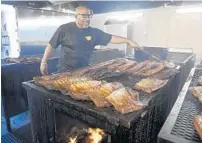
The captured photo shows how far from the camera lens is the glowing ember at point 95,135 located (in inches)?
68.2

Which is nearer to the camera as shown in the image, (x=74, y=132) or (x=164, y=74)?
(x=74, y=132)

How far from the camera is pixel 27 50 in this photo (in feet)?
18.0

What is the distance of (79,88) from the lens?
1.83m

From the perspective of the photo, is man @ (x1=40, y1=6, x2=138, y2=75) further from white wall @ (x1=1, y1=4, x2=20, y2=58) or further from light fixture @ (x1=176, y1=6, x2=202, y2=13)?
light fixture @ (x1=176, y1=6, x2=202, y2=13)

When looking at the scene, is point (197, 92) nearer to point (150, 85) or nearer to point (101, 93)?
point (150, 85)

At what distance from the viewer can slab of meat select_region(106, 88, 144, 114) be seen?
4.81ft

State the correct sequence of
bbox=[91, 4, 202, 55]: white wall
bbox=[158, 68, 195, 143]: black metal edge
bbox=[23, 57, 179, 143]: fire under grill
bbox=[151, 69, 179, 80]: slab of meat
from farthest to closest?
1. bbox=[91, 4, 202, 55]: white wall
2. bbox=[151, 69, 179, 80]: slab of meat
3. bbox=[23, 57, 179, 143]: fire under grill
4. bbox=[158, 68, 195, 143]: black metal edge

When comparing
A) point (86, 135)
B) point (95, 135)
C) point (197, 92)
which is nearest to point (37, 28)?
point (86, 135)

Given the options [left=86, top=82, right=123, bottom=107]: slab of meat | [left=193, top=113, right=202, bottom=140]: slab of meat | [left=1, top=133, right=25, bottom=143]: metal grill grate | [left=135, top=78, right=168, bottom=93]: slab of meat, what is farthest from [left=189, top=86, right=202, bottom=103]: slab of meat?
[left=1, top=133, right=25, bottom=143]: metal grill grate

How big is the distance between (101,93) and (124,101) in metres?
0.26

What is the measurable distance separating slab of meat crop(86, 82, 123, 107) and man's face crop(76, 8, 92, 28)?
1.54 m

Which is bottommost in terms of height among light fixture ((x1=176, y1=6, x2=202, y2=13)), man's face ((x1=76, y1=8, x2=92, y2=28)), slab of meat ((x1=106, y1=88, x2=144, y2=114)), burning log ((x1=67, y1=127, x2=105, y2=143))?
burning log ((x1=67, y1=127, x2=105, y2=143))

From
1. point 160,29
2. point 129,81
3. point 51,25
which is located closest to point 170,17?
point 160,29

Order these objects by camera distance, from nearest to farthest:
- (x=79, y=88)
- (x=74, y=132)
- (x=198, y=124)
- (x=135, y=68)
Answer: (x=198, y=124) < (x=79, y=88) < (x=74, y=132) < (x=135, y=68)
